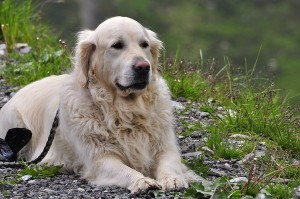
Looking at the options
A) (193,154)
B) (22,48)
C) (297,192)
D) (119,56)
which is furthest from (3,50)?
(297,192)

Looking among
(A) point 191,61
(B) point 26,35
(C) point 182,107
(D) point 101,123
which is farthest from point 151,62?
(B) point 26,35

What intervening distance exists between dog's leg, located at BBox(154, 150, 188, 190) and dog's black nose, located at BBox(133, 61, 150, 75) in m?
0.66

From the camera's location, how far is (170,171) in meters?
6.20

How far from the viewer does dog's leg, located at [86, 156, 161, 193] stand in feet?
19.3

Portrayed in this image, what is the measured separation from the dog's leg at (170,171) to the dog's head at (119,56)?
0.51m

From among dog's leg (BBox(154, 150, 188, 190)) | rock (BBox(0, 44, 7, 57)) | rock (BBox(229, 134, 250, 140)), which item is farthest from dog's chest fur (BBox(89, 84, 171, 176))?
rock (BBox(0, 44, 7, 57))

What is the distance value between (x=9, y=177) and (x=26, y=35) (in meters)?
4.64

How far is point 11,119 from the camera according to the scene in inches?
296

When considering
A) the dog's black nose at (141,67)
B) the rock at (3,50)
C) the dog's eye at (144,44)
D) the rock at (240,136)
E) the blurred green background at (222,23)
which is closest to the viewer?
the dog's black nose at (141,67)

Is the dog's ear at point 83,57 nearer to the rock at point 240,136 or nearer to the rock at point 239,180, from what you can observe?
the rock at point 239,180

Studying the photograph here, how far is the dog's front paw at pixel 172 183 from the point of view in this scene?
5938 millimetres

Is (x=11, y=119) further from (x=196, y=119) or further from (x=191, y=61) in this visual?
(x=191, y=61)

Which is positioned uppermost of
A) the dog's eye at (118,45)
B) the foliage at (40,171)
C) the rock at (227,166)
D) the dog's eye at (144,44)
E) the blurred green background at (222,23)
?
the dog's eye at (118,45)

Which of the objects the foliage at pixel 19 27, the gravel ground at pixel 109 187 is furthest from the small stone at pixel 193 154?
the foliage at pixel 19 27
